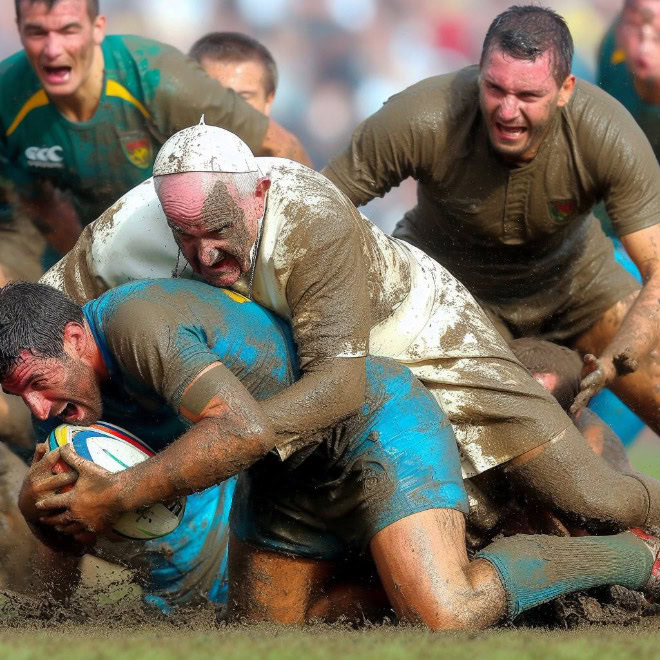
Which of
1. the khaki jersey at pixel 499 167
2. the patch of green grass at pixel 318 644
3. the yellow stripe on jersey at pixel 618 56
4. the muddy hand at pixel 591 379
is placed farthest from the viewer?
the yellow stripe on jersey at pixel 618 56

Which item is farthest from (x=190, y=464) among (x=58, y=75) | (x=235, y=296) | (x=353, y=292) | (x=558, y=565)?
(x=58, y=75)

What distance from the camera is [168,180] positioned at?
4305 millimetres

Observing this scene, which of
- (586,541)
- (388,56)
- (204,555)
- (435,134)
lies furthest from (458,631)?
(388,56)

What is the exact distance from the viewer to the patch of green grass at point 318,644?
329 centimetres

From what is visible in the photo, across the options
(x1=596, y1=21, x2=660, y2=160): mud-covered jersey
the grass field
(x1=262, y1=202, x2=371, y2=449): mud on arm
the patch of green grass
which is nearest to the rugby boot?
the grass field

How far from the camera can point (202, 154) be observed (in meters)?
4.30

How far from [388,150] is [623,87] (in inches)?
96.3

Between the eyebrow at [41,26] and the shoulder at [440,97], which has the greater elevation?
the shoulder at [440,97]

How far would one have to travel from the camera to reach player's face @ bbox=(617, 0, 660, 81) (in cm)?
770

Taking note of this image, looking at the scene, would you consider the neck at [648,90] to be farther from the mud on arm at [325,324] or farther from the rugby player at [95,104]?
the mud on arm at [325,324]

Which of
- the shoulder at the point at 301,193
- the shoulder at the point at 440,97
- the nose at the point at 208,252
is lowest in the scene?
the nose at the point at 208,252

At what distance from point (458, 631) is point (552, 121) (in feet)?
8.35

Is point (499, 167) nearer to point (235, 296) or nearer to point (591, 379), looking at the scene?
point (591, 379)

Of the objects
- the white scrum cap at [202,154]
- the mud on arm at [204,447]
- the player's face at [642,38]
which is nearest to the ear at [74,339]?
the mud on arm at [204,447]
